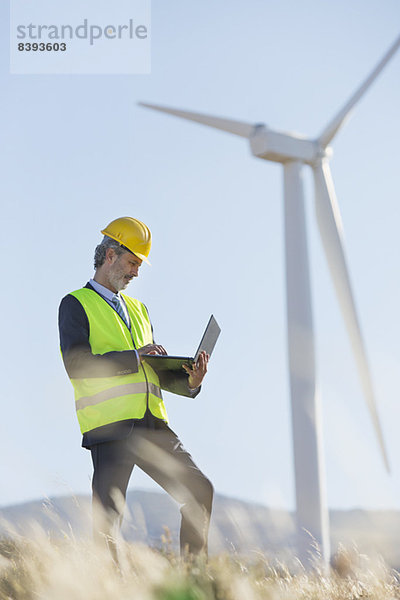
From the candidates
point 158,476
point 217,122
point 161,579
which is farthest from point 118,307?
point 217,122

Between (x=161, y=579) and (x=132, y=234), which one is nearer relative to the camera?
(x=161, y=579)

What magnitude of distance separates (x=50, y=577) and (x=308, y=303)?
1317cm

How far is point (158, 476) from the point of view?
6.20m

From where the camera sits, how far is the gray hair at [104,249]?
661 cm

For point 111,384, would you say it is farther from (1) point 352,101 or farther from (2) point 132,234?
(1) point 352,101

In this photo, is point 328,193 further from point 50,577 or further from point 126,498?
point 50,577

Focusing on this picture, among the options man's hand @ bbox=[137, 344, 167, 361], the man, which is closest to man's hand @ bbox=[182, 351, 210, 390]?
the man

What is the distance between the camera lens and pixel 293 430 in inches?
698

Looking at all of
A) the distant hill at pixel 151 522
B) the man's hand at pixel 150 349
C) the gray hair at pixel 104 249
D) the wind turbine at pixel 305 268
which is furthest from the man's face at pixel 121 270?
the wind turbine at pixel 305 268

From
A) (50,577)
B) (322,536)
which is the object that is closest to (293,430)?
A: (322,536)

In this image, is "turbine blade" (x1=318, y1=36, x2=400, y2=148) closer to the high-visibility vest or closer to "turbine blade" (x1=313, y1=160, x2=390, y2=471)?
"turbine blade" (x1=313, y1=160, x2=390, y2=471)

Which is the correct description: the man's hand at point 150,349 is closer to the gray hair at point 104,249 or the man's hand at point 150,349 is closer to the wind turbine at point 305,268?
the gray hair at point 104,249

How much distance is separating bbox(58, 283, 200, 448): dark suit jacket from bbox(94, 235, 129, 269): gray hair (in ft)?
1.83

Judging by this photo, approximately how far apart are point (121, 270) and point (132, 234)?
0.28m
